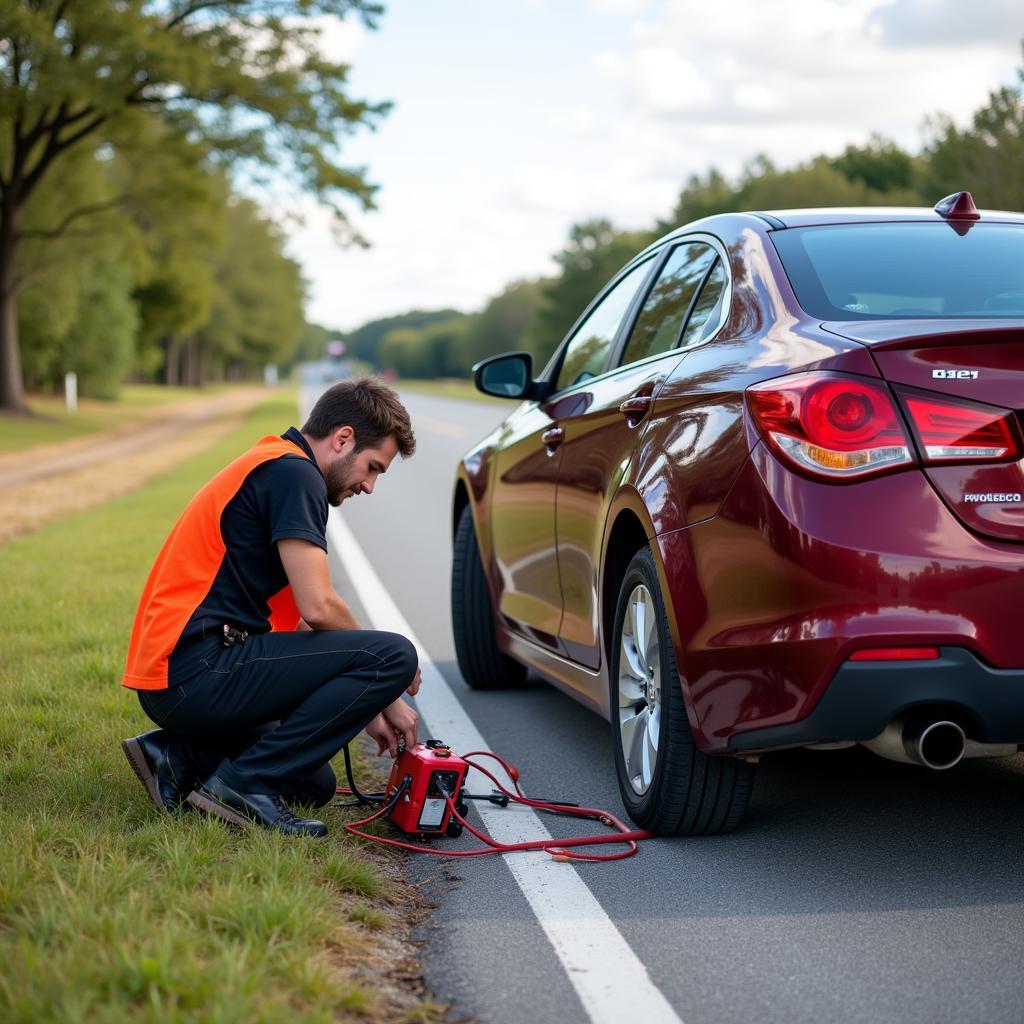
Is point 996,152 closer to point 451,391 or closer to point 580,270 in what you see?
point 451,391

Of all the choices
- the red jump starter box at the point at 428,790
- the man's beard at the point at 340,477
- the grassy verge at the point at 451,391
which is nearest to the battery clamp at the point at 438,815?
the red jump starter box at the point at 428,790

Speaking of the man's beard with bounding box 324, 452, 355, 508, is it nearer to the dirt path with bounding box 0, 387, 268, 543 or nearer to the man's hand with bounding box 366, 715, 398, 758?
the man's hand with bounding box 366, 715, 398, 758

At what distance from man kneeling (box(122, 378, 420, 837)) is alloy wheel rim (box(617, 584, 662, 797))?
2.14 feet

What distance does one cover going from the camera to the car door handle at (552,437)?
5.30 metres

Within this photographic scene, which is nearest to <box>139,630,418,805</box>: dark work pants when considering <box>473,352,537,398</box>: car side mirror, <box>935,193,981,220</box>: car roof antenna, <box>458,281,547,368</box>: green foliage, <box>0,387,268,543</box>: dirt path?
<box>473,352,537,398</box>: car side mirror

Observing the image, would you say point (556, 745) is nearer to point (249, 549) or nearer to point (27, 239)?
point (249, 549)

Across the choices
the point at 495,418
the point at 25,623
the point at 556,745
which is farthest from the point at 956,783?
the point at 495,418

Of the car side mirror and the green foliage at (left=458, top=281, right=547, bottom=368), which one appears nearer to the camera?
the car side mirror

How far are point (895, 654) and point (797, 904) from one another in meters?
0.74

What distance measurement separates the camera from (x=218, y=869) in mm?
3645

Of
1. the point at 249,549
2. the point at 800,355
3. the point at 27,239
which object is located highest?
the point at 27,239

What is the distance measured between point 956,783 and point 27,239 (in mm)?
35803

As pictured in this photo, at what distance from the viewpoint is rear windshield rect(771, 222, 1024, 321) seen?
396 centimetres

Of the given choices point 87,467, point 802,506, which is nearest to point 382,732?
point 802,506
